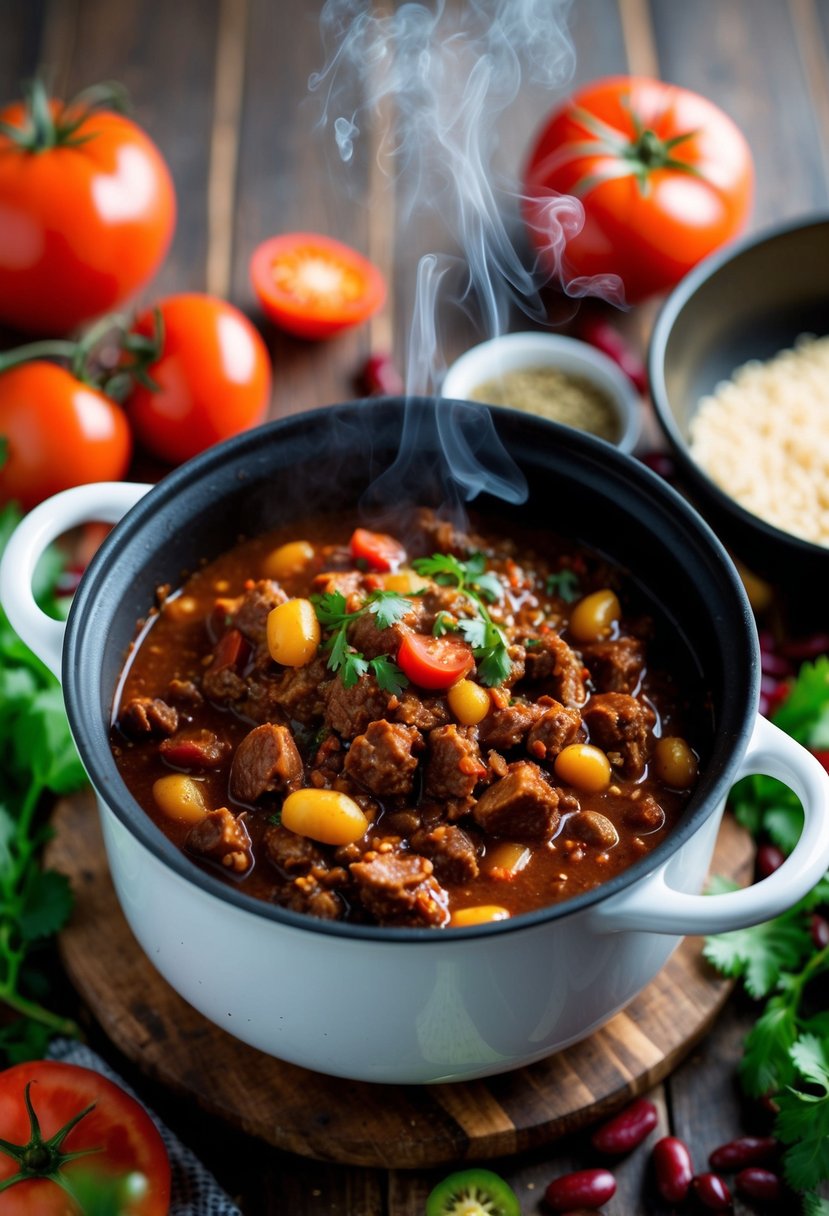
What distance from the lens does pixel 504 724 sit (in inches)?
126

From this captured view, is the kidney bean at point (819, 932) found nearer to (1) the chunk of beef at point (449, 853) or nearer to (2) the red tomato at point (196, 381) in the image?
(1) the chunk of beef at point (449, 853)

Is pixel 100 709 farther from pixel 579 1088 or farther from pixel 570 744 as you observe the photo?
pixel 579 1088

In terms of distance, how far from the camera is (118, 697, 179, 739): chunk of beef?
329 cm

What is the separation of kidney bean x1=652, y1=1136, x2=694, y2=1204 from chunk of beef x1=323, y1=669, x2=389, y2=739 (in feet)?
4.20

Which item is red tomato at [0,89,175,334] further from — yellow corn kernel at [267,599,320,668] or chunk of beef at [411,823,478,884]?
chunk of beef at [411,823,478,884]

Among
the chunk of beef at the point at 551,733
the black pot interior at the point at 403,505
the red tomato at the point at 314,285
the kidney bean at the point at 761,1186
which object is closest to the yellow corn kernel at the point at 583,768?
the chunk of beef at the point at 551,733

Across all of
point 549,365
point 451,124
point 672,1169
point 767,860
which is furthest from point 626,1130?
point 451,124

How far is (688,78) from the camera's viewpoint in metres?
6.25

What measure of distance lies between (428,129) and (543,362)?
3.22 ft

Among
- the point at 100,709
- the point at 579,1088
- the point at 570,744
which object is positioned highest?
the point at 100,709

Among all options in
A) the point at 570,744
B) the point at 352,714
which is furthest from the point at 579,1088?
the point at 352,714

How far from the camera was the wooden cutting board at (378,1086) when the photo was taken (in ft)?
10.4

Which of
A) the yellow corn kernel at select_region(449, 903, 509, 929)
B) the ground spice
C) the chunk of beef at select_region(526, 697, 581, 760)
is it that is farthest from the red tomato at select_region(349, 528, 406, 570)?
the ground spice

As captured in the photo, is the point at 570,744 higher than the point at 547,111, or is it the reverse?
the point at 547,111
